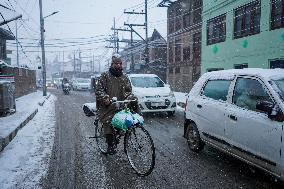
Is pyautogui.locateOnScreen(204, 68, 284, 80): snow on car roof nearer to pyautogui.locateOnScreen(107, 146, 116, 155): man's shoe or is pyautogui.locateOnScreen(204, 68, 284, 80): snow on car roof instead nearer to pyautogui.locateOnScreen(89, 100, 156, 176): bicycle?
pyautogui.locateOnScreen(89, 100, 156, 176): bicycle

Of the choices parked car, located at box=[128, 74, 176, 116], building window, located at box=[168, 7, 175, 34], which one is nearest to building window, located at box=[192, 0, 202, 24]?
building window, located at box=[168, 7, 175, 34]

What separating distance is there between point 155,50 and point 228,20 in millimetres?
21954

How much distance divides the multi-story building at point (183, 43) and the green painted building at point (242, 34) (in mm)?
3445

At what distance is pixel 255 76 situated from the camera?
4.80m

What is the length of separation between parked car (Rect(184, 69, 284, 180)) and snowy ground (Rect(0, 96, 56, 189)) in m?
3.21

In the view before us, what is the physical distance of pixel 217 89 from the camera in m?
5.71

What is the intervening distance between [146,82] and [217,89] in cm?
756

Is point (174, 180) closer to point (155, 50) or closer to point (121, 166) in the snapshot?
point (121, 166)

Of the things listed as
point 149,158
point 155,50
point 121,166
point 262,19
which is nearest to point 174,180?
point 149,158

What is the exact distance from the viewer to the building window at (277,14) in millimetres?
15859

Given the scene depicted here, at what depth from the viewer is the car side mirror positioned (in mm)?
3990

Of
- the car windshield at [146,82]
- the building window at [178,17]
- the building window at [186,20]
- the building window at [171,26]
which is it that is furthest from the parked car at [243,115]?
the building window at [171,26]

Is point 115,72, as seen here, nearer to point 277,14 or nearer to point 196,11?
point 277,14

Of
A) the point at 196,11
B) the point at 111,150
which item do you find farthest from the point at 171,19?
the point at 111,150
